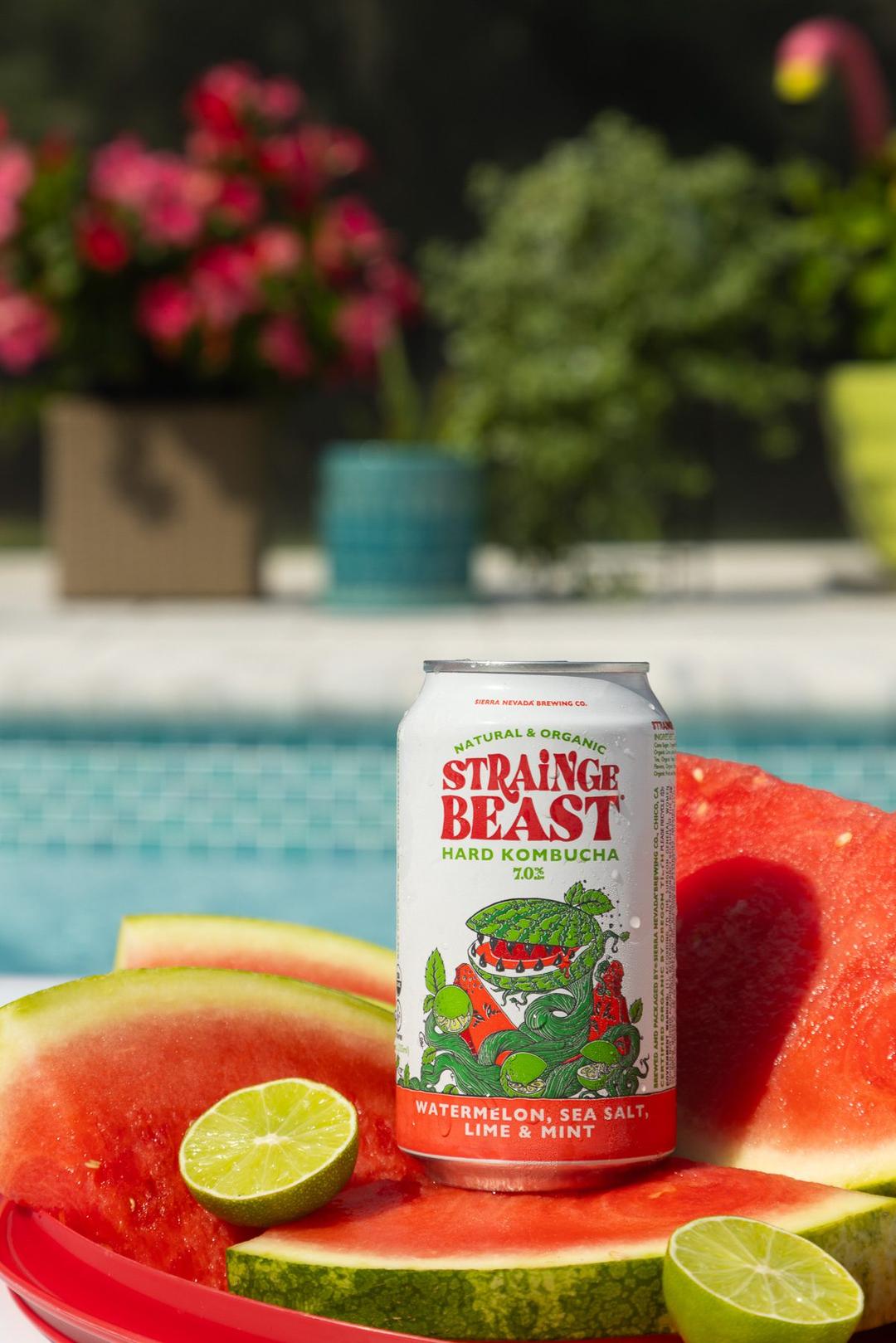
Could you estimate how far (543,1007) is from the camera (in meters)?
0.79

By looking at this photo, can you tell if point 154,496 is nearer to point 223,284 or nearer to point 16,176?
point 223,284

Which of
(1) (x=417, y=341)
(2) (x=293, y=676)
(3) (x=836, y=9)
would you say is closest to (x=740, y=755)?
(2) (x=293, y=676)

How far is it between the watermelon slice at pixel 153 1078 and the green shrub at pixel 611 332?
4.40 meters

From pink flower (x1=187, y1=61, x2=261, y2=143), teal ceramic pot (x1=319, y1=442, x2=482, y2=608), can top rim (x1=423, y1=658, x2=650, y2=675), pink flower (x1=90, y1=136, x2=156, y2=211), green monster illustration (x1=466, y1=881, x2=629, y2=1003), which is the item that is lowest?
teal ceramic pot (x1=319, y1=442, x2=482, y2=608)

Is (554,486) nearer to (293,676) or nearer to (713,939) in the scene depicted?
(293,676)

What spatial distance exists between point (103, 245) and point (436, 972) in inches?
176

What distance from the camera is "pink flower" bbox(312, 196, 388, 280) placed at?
205 inches

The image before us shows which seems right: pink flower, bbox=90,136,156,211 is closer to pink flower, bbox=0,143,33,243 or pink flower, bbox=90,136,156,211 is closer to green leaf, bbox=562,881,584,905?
pink flower, bbox=0,143,33,243

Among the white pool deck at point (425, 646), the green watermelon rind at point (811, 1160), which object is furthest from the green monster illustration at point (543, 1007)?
the white pool deck at point (425, 646)

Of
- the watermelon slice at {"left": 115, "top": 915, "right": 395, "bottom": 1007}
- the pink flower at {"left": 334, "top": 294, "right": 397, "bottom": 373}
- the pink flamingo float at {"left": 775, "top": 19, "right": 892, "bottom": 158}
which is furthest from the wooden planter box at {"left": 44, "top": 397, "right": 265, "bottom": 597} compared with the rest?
the watermelon slice at {"left": 115, "top": 915, "right": 395, "bottom": 1007}

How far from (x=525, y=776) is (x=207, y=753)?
287 centimetres

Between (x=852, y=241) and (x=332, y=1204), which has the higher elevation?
(x=852, y=241)

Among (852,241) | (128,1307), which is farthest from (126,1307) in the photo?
(852,241)

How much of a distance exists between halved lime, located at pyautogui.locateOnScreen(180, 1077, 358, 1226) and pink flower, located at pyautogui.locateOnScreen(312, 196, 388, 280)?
4604 mm
